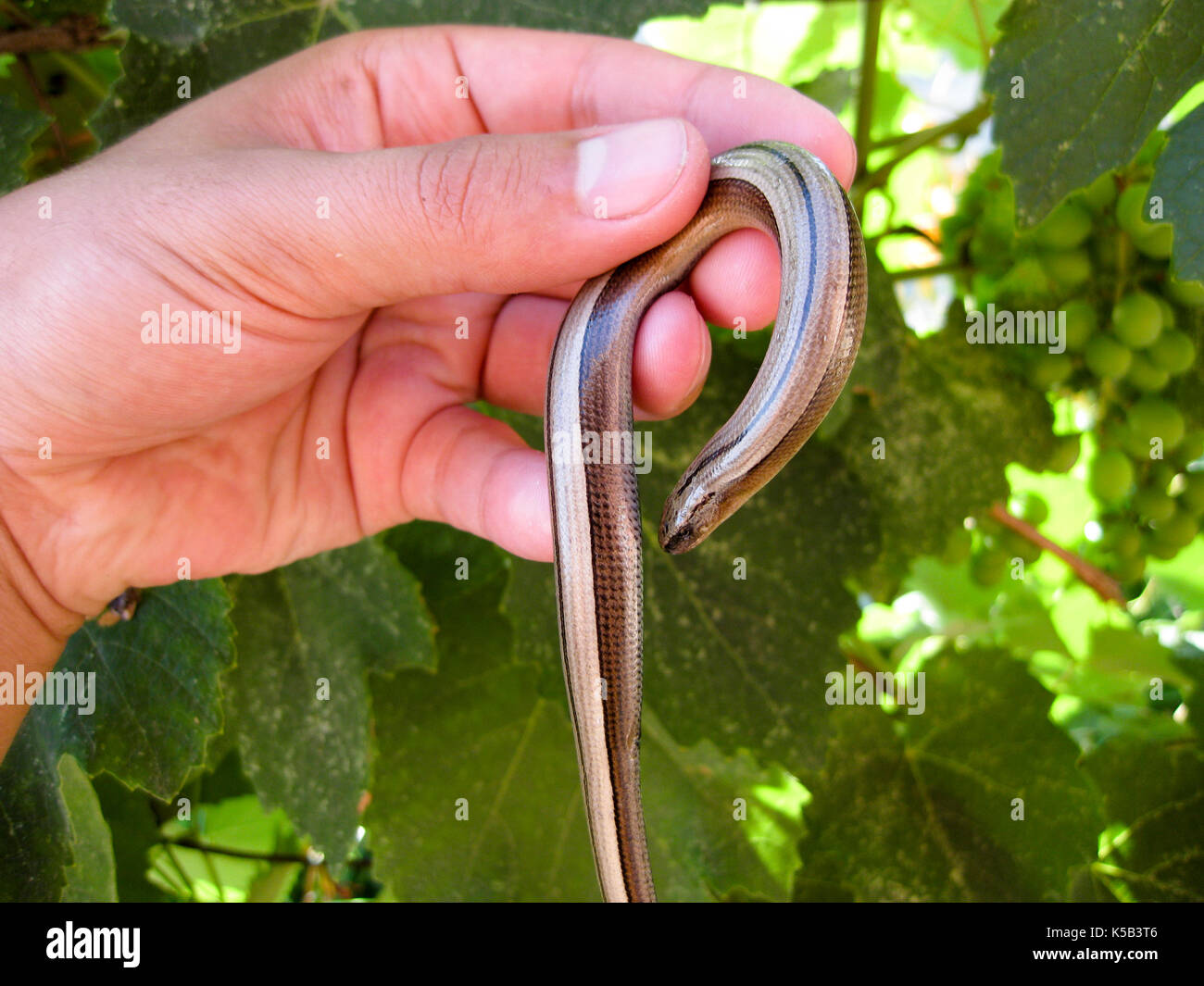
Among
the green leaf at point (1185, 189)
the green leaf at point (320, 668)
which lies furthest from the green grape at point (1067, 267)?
the green leaf at point (320, 668)

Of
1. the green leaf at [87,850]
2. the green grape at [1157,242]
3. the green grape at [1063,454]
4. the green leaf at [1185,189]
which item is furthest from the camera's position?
the green grape at [1063,454]

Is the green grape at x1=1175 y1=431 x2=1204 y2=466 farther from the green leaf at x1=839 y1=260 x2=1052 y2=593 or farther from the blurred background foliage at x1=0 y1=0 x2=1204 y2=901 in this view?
the green leaf at x1=839 y1=260 x2=1052 y2=593

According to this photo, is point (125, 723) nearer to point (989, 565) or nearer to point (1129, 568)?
point (989, 565)

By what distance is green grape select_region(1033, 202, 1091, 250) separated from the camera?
1.32 m

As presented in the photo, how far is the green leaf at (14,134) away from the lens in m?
1.17

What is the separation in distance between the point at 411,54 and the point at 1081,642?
4.72 ft

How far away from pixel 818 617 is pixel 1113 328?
574 mm

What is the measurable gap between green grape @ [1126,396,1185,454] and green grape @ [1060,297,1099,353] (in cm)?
13

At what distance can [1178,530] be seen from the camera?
4.75ft

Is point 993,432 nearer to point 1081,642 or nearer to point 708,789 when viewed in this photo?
point 1081,642

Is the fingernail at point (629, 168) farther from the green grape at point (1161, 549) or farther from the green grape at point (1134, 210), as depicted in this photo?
the green grape at point (1161, 549)

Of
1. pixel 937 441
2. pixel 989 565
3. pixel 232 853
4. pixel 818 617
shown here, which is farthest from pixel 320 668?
pixel 989 565

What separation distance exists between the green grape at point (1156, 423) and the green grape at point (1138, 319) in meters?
0.11
